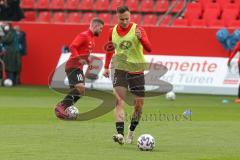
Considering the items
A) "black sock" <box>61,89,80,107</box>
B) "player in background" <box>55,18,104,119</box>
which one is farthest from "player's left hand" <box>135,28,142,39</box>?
"black sock" <box>61,89,80,107</box>

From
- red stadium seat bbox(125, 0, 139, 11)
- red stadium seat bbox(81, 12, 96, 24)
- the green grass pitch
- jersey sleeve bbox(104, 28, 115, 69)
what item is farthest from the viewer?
red stadium seat bbox(81, 12, 96, 24)

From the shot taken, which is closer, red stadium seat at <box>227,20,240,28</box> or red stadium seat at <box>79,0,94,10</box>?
red stadium seat at <box>227,20,240,28</box>

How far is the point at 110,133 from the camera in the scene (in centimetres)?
1609

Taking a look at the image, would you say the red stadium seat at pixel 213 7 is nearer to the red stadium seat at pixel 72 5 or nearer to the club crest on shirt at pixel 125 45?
the red stadium seat at pixel 72 5

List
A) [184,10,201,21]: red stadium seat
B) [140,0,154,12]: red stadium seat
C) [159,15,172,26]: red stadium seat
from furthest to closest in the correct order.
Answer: [140,0,154,12]: red stadium seat < [159,15,172,26]: red stadium seat < [184,10,201,21]: red stadium seat

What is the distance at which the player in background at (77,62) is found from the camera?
18.6 m

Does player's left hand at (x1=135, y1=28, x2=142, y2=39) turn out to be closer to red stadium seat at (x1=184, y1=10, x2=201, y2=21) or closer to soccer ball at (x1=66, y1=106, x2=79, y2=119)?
soccer ball at (x1=66, y1=106, x2=79, y2=119)

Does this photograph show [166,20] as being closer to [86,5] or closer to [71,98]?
[86,5]

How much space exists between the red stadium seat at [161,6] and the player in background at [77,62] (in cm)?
1337

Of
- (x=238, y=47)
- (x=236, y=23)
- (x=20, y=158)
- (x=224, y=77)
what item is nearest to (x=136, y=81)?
(x=20, y=158)

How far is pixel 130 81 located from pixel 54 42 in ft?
57.1

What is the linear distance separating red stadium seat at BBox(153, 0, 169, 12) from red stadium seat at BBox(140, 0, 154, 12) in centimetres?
21

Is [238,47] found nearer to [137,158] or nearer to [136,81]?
[136,81]

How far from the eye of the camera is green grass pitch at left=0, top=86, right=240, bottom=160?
42.3 feet
